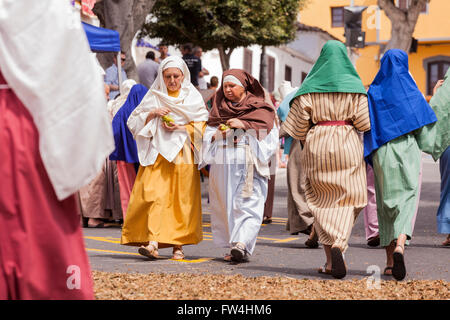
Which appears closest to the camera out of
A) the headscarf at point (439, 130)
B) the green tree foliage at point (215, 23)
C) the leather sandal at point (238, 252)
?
the headscarf at point (439, 130)

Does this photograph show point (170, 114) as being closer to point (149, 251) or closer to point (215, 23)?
point (149, 251)

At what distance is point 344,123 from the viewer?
6.68 m

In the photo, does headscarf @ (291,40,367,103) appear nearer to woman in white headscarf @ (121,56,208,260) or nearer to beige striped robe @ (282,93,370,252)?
beige striped robe @ (282,93,370,252)

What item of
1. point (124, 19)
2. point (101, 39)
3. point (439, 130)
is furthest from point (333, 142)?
point (124, 19)

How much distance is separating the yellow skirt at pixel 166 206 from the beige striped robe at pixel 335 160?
147cm

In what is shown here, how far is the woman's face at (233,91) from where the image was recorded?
769cm

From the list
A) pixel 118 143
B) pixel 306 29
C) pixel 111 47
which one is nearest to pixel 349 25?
pixel 111 47

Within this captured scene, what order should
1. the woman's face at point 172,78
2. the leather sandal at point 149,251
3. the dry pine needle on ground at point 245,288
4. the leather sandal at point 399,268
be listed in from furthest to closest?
the woman's face at point 172,78
the leather sandal at point 149,251
the leather sandal at point 399,268
the dry pine needle on ground at point 245,288

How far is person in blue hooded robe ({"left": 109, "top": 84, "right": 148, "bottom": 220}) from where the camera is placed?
1028 centimetres

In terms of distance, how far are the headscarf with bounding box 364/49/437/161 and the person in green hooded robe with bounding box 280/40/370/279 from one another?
150 mm

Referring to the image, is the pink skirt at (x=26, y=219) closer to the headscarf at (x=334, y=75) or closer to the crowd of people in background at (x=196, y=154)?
the crowd of people in background at (x=196, y=154)

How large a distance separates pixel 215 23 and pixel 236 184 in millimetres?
17021

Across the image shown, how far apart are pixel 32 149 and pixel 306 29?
44.5 m

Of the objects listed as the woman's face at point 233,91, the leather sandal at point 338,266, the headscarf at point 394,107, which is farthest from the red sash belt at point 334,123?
the woman's face at point 233,91
